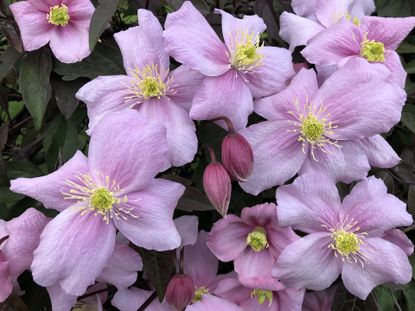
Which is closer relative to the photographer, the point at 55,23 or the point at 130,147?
the point at 130,147

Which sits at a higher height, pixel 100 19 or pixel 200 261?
pixel 100 19

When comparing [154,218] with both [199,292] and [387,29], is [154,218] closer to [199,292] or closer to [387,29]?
[199,292]

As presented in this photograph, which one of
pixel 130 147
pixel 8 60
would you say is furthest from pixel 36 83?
pixel 130 147

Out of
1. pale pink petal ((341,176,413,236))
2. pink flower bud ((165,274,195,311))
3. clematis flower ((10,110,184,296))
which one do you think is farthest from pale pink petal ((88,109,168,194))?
pale pink petal ((341,176,413,236))

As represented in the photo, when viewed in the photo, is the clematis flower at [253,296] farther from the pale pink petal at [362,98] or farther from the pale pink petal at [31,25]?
the pale pink petal at [31,25]

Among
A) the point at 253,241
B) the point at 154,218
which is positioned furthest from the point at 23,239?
the point at 253,241

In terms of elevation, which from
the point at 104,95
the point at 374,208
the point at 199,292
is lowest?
the point at 199,292

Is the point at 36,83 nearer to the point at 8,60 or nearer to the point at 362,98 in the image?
the point at 8,60
